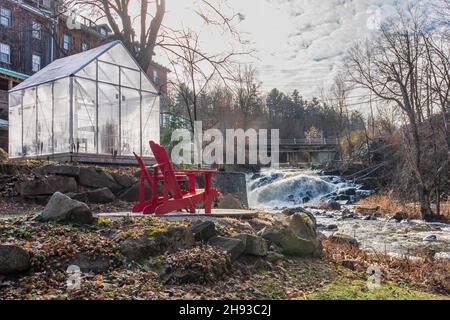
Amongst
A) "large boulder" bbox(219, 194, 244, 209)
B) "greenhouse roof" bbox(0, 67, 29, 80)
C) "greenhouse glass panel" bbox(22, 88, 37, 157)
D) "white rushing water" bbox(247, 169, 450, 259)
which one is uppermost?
"greenhouse roof" bbox(0, 67, 29, 80)

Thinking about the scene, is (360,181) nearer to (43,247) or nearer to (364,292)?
(364,292)

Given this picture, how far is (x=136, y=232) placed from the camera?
17.5 feet

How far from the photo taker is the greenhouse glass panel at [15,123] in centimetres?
1561

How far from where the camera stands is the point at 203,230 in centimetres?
571

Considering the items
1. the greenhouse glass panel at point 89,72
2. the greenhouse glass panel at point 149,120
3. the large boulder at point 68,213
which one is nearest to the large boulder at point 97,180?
the greenhouse glass panel at point 89,72

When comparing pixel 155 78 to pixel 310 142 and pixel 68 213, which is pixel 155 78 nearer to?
pixel 310 142

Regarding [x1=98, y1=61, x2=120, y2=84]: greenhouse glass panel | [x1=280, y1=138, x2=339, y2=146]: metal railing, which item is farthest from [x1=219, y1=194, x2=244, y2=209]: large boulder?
[x1=280, y1=138, x2=339, y2=146]: metal railing

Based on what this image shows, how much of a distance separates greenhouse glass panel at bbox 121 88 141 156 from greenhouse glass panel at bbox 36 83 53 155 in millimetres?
2376

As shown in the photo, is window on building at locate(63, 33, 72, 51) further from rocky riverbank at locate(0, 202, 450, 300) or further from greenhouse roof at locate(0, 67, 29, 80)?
rocky riverbank at locate(0, 202, 450, 300)

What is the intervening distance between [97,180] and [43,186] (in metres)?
1.45

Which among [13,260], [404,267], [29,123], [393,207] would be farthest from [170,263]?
[393,207]

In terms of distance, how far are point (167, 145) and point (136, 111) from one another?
5544mm

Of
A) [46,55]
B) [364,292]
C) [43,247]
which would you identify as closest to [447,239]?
[364,292]

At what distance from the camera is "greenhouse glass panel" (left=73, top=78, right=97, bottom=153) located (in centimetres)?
1371
